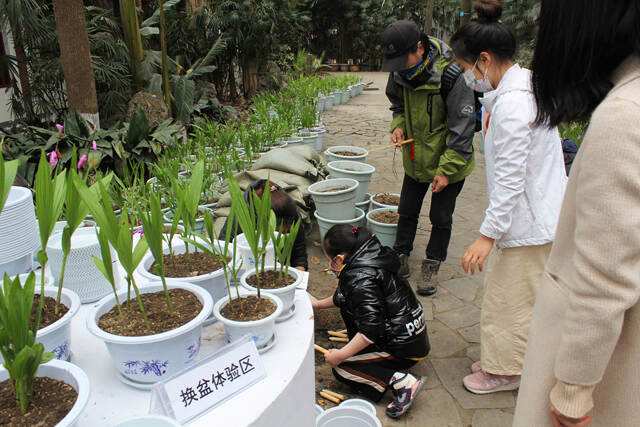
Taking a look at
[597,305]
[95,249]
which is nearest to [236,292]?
[95,249]

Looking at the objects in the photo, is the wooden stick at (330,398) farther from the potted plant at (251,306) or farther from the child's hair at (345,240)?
the potted plant at (251,306)

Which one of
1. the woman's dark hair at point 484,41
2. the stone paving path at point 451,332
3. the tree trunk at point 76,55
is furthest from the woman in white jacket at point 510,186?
the tree trunk at point 76,55

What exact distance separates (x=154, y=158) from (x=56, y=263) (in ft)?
10.9

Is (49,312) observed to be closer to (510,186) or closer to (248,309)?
(248,309)

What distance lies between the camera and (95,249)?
1.26 metres

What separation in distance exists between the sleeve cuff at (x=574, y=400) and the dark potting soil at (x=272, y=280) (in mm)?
715

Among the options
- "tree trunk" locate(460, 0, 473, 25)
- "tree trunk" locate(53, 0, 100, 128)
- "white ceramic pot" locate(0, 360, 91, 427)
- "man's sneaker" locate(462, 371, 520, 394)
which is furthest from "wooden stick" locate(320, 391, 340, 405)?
"tree trunk" locate(460, 0, 473, 25)

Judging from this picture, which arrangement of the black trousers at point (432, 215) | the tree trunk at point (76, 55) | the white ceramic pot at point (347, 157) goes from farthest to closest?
1. the white ceramic pot at point (347, 157)
2. the tree trunk at point (76, 55)
3. the black trousers at point (432, 215)

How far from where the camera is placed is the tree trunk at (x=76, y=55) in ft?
13.2

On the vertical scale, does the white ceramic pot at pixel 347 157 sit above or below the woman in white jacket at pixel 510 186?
below

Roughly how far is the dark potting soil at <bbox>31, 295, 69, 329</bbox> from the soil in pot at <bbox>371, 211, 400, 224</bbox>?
8.80 ft

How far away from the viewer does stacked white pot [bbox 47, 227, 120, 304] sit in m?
1.24

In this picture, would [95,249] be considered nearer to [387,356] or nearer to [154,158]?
[387,356]

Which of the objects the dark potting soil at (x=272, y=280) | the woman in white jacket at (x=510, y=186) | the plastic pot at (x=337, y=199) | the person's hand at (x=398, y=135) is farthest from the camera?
the plastic pot at (x=337, y=199)
